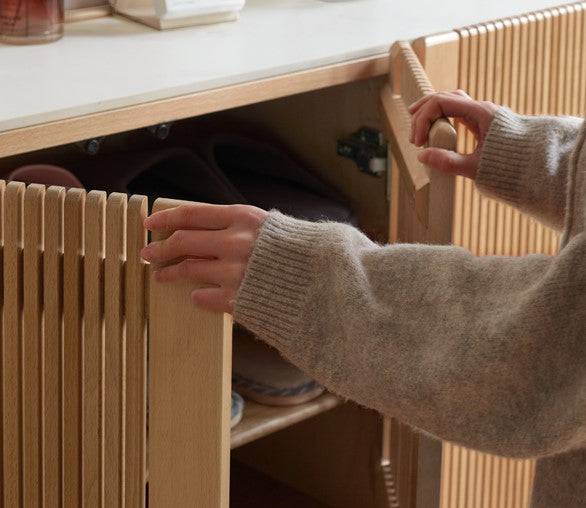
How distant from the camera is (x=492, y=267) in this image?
938mm

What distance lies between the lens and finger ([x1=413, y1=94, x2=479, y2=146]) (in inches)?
51.3

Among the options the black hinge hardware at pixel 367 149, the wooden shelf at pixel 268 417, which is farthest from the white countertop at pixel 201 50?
the wooden shelf at pixel 268 417

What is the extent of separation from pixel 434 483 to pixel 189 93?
50cm

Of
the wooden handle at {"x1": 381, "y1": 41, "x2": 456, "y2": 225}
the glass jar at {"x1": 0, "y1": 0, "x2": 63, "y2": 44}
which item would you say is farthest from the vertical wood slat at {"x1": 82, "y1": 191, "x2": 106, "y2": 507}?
the glass jar at {"x1": 0, "y1": 0, "x2": 63, "y2": 44}

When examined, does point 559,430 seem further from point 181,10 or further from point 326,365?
point 181,10

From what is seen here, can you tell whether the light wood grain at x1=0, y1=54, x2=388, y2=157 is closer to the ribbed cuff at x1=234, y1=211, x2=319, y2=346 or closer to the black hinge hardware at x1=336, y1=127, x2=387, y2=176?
the black hinge hardware at x1=336, y1=127, x2=387, y2=176

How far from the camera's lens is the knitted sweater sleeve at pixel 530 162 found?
1.26 m

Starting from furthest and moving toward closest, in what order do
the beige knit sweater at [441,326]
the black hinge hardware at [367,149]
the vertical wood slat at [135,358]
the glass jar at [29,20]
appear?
the black hinge hardware at [367,149] → the glass jar at [29,20] → the vertical wood slat at [135,358] → the beige knit sweater at [441,326]

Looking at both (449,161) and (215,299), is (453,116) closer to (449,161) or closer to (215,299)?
(449,161)

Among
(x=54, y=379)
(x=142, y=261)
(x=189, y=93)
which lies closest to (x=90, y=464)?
(x=54, y=379)

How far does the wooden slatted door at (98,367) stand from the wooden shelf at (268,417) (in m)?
0.51

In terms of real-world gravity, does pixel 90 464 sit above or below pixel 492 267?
below

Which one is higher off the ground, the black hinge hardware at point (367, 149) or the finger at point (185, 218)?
the finger at point (185, 218)

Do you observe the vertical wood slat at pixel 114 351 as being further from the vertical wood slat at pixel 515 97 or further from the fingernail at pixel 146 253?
the vertical wood slat at pixel 515 97
